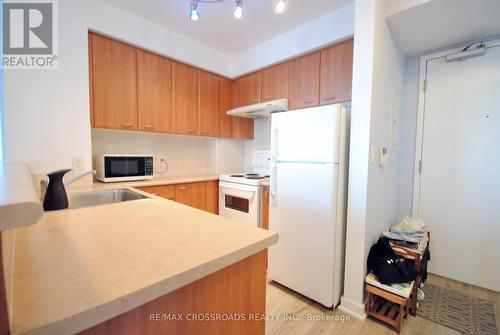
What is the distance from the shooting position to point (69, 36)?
6.16 feet

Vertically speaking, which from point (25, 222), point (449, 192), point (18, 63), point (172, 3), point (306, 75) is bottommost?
point (449, 192)

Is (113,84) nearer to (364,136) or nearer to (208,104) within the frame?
(208,104)

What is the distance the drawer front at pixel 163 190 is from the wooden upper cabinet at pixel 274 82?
1502 mm

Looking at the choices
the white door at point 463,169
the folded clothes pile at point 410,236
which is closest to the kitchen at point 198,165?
the folded clothes pile at point 410,236

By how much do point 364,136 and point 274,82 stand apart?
144 centimetres

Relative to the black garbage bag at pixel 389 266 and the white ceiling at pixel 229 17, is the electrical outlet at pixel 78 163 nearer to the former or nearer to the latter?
the white ceiling at pixel 229 17

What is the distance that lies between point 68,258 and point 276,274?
5.69 ft

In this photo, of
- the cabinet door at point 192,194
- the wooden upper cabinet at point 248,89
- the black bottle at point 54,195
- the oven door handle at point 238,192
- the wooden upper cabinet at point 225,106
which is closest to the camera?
the black bottle at point 54,195

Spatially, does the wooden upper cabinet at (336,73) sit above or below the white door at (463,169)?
above

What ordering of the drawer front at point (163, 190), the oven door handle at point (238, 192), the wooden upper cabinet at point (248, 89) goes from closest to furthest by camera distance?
1. the drawer front at point (163, 190)
2. the oven door handle at point (238, 192)
3. the wooden upper cabinet at point (248, 89)

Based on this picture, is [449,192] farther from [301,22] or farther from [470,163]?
[301,22]

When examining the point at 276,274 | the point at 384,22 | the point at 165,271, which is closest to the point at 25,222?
the point at 165,271

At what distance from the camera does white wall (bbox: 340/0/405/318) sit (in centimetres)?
156

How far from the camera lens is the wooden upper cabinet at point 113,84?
6.80 ft
